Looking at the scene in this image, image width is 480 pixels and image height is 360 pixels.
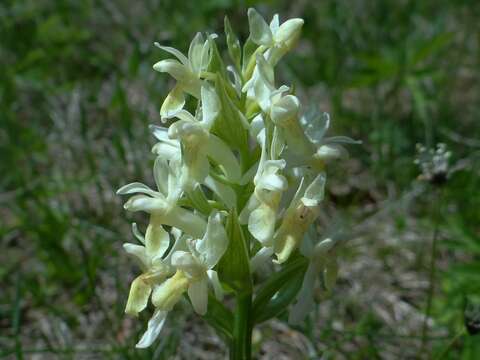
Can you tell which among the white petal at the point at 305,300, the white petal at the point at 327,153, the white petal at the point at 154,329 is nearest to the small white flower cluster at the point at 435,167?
the white petal at the point at 327,153

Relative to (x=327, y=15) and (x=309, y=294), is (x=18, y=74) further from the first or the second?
(x=309, y=294)

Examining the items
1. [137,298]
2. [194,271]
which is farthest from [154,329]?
[194,271]

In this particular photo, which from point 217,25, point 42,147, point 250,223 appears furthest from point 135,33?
point 250,223

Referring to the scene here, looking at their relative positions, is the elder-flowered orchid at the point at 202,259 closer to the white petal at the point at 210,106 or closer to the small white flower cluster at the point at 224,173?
the small white flower cluster at the point at 224,173

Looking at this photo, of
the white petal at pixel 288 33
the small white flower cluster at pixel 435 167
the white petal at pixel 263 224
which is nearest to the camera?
the white petal at pixel 263 224

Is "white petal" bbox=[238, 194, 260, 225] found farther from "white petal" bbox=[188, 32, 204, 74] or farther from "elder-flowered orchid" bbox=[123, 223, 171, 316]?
"white petal" bbox=[188, 32, 204, 74]

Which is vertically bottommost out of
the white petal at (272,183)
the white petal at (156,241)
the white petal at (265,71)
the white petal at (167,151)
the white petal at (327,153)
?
the white petal at (156,241)
